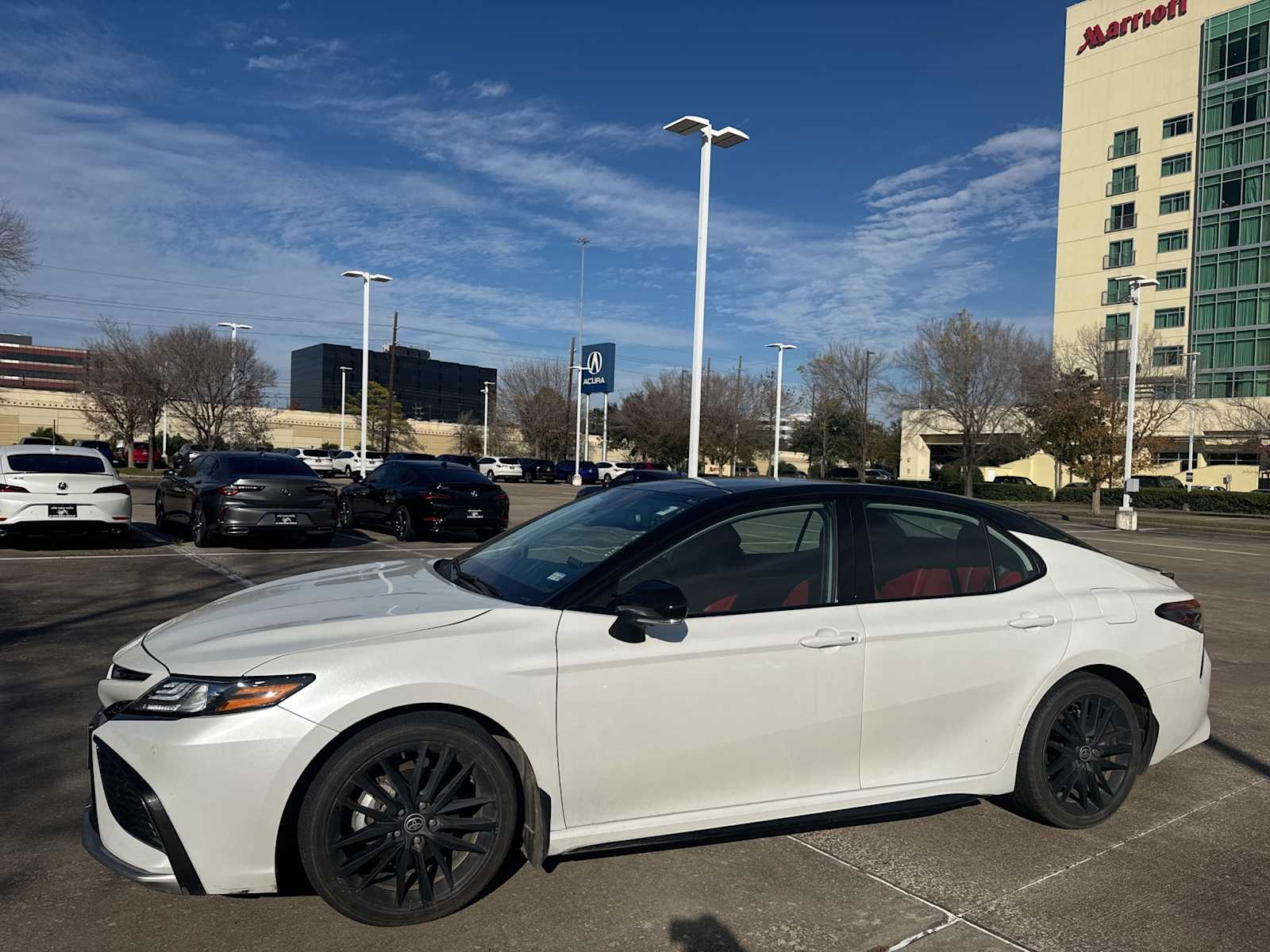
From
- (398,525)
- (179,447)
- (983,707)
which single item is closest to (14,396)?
(179,447)

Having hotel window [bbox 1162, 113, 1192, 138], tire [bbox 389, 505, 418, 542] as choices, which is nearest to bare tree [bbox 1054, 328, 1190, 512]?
hotel window [bbox 1162, 113, 1192, 138]

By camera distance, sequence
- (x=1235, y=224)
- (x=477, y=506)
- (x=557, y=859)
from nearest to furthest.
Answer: (x=557, y=859)
(x=477, y=506)
(x=1235, y=224)

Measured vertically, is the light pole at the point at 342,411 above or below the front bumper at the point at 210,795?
above

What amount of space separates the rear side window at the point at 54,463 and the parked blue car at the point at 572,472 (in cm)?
3993

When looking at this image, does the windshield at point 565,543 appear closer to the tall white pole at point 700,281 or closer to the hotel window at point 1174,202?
the tall white pole at point 700,281

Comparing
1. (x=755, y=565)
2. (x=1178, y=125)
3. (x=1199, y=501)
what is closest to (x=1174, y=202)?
(x=1178, y=125)

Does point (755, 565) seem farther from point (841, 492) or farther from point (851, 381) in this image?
point (851, 381)

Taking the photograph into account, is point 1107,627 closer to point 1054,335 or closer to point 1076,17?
point 1054,335

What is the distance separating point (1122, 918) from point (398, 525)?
14608 millimetres

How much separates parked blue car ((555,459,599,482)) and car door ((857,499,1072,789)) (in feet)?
160

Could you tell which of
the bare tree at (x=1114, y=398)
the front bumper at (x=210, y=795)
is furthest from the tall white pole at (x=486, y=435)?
the front bumper at (x=210, y=795)

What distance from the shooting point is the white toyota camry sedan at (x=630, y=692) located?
2.96 meters

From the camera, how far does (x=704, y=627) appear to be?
346 centimetres

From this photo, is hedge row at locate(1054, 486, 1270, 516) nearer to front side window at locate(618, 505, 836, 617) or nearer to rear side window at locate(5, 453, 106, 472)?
rear side window at locate(5, 453, 106, 472)
